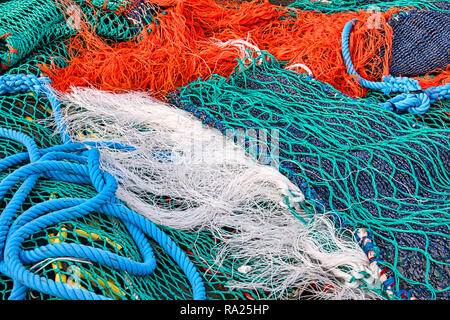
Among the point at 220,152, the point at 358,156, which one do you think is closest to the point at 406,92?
the point at 358,156

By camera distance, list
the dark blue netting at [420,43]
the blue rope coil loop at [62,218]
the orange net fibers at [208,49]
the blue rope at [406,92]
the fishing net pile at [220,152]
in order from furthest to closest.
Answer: the dark blue netting at [420,43] → the orange net fibers at [208,49] → the blue rope at [406,92] → the fishing net pile at [220,152] → the blue rope coil loop at [62,218]

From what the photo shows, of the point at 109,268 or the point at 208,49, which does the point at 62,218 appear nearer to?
the point at 109,268

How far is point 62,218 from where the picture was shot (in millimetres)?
1443

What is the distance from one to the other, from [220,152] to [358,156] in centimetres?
66

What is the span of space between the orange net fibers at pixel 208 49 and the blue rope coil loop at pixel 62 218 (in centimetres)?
63

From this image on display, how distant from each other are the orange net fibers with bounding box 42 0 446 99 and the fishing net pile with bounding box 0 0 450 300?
1 cm

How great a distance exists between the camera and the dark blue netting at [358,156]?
60.7 inches

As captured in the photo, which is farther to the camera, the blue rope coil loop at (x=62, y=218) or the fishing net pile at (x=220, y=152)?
the fishing net pile at (x=220, y=152)

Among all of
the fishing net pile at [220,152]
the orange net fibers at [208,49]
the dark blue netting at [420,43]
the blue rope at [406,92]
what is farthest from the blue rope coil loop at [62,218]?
the dark blue netting at [420,43]

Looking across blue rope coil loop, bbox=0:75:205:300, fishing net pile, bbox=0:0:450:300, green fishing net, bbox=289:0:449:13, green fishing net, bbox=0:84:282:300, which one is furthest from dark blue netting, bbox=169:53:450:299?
green fishing net, bbox=289:0:449:13

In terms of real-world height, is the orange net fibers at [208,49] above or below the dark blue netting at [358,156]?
above

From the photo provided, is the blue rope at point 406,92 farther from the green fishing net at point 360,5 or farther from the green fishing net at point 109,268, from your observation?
the green fishing net at point 109,268

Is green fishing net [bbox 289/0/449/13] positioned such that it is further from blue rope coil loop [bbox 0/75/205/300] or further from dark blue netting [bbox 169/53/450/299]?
blue rope coil loop [bbox 0/75/205/300]

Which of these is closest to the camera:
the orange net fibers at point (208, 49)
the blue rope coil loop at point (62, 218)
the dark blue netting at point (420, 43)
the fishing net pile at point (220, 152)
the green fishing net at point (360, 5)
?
the blue rope coil loop at point (62, 218)
